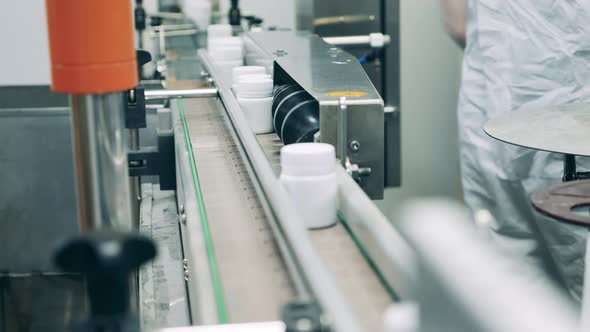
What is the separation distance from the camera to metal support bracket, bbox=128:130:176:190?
129 cm

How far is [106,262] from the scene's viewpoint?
1.40ft

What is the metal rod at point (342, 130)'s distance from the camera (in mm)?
1062

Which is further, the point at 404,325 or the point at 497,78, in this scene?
the point at 497,78

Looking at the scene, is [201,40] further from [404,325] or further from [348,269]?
[404,325]

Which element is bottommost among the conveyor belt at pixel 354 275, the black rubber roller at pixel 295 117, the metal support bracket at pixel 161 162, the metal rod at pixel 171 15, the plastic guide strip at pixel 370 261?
the metal support bracket at pixel 161 162

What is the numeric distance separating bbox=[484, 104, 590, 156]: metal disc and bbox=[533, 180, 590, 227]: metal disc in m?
0.07

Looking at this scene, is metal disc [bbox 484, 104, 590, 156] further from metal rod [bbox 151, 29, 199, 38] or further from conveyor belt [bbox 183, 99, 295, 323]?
metal rod [bbox 151, 29, 199, 38]

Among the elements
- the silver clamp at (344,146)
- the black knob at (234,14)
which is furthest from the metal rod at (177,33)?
the silver clamp at (344,146)

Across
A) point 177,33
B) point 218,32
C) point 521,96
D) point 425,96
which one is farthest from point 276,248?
point 425,96

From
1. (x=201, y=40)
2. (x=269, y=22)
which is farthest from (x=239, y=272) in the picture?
(x=269, y=22)

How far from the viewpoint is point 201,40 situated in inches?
117

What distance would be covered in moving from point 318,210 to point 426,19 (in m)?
2.97

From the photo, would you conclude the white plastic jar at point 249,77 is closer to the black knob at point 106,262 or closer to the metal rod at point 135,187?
the metal rod at point 135,187

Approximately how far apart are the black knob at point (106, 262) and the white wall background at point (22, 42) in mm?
2762
